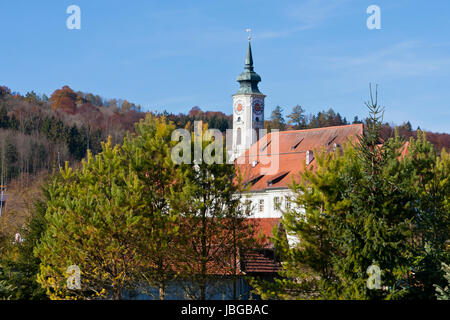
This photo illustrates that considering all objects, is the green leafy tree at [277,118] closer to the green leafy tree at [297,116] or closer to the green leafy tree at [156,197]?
the green leafy tree at [297,116]

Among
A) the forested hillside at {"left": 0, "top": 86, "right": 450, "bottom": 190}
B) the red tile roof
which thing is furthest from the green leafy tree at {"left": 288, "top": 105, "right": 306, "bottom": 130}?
the red tile roof

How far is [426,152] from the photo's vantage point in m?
34.3

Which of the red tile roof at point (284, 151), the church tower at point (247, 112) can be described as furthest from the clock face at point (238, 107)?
the red tile roof at point (284, 151)

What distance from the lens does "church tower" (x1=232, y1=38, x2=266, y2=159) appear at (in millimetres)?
88250

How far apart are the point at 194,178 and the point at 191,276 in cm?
356

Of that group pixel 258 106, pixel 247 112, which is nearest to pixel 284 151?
pixel 247 112

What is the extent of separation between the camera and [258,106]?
90688 millimetres

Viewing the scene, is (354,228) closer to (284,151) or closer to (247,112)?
(284,151)

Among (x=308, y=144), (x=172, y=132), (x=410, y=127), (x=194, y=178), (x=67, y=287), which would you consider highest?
(x=410, y=127)

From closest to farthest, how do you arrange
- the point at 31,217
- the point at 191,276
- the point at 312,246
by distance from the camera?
the point at 312,246
the point at 191,276
the point at 31,217

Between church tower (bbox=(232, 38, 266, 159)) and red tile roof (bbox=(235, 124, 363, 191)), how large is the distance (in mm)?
23506
